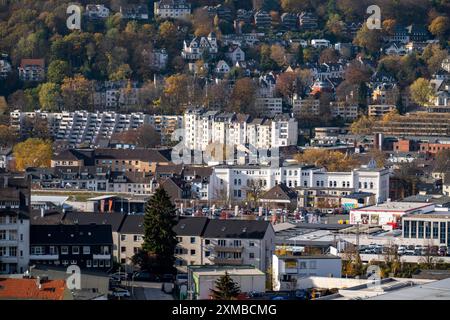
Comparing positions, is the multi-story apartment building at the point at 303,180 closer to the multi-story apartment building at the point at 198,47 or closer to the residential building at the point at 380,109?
the residential building at the point at 380,109

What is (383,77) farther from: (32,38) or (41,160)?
(41,160)

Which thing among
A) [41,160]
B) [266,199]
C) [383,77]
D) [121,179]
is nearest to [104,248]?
[266,199]

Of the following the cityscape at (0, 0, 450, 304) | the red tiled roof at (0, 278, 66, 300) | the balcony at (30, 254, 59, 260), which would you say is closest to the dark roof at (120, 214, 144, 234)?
the cityscape at (0, 0, 450, 304)

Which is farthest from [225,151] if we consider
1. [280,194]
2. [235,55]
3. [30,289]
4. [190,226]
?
[30,289]

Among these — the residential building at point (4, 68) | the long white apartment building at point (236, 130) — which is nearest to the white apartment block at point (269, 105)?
the long white apartment building at point (236, 130)

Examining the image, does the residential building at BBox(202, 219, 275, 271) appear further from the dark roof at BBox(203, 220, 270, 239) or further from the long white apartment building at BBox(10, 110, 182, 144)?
the long white apartment building at BBox(10, 110, 182, 144)

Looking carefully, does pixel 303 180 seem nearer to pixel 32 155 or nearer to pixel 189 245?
pixel 32 155
